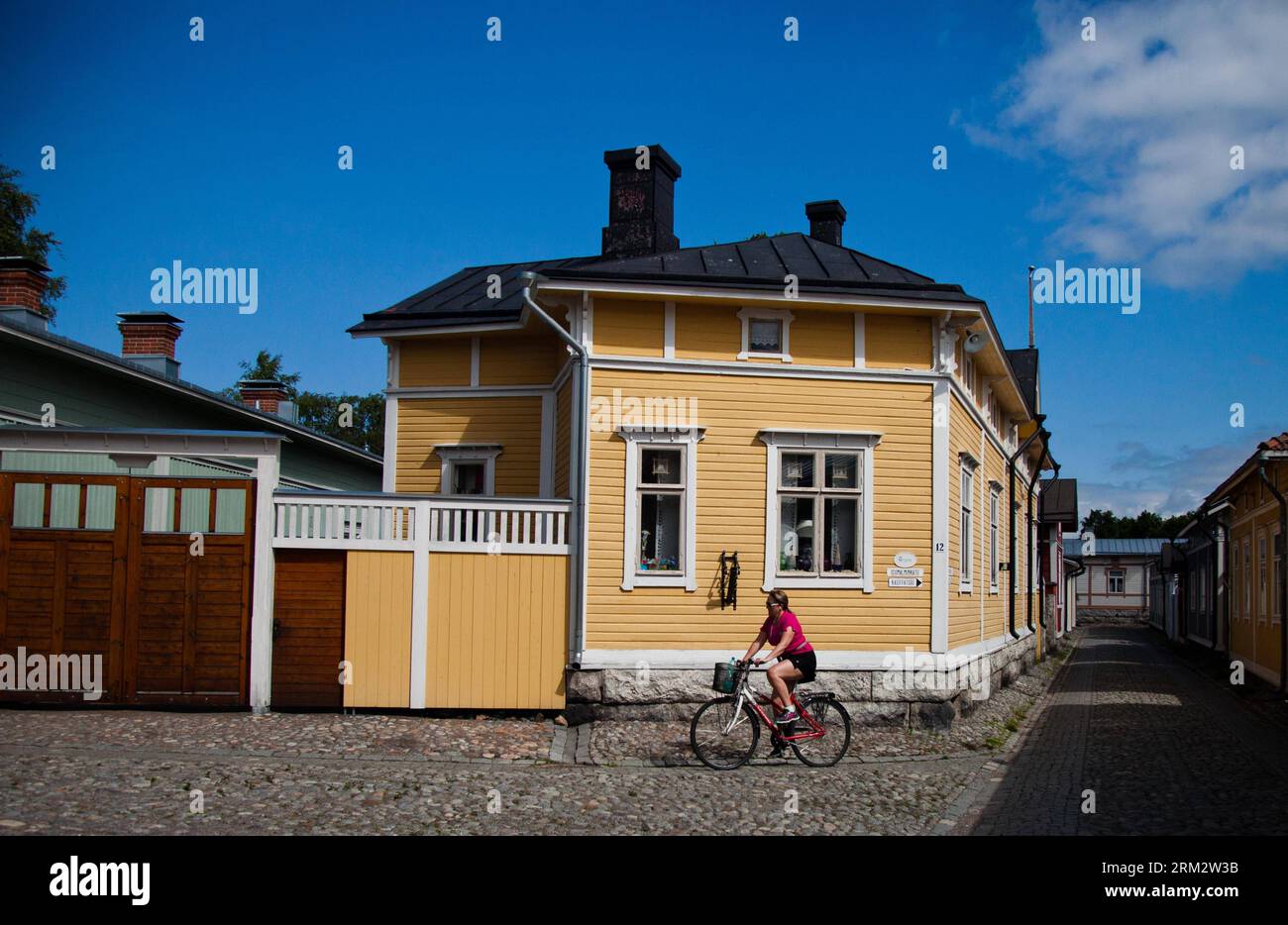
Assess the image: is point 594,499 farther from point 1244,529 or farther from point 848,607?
point 1244,529

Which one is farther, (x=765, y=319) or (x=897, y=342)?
(x=897, y=342)

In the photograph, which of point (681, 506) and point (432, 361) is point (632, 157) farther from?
point (681, 506)

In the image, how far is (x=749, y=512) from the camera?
1392 centimetres

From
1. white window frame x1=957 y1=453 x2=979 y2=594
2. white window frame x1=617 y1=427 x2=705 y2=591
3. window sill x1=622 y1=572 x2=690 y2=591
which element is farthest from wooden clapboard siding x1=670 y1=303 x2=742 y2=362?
white window frame x1=957 y1=453 x2=979 y2=594

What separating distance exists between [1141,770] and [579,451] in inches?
269

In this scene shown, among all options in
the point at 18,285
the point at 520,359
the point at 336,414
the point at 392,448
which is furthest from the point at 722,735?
the point at 336,414

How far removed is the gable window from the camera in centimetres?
1708

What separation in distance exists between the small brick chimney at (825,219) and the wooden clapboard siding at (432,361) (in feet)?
23.0

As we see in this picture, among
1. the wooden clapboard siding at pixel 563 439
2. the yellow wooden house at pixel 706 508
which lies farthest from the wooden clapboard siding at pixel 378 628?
the wooden clapboard siding at pixel 563 439

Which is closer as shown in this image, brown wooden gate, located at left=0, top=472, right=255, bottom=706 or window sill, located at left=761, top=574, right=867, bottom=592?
brown wooden gate, located at left=0, top=472, right=255, bottom=706

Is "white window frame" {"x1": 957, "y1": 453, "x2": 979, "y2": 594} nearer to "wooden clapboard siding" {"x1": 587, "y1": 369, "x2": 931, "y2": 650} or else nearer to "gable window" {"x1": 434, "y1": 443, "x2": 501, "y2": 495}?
"wooden clapboard siding" {"x1": 587, "y1": 369, "x2": 931, "y2": 650}

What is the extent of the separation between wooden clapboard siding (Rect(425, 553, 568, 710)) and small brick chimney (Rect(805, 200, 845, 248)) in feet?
31.2
